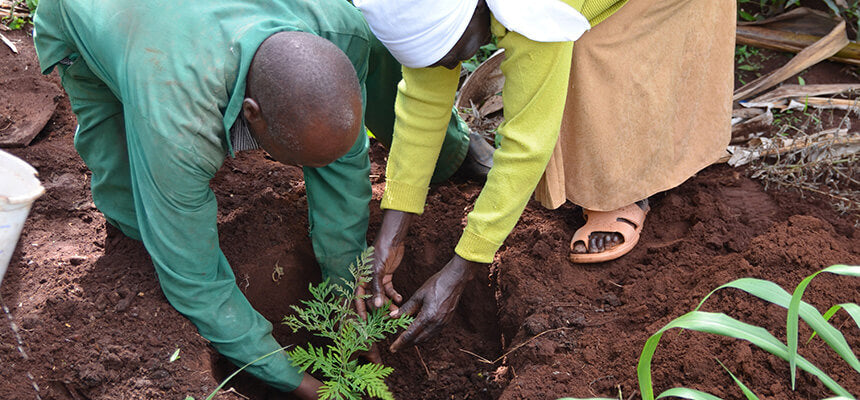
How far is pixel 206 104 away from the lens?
6.27 ft

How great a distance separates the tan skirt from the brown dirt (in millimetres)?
272

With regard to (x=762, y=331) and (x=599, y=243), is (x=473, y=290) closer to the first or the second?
(x=599, y=243)

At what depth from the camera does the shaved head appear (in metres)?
1.79

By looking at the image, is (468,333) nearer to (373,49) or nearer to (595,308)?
(595,308)

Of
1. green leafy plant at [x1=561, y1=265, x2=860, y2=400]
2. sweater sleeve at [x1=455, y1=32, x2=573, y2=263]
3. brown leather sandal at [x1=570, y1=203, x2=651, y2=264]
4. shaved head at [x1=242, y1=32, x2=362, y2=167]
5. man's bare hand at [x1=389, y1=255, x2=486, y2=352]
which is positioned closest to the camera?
green leafy plant at [x1=561, y1=265, x2=860, y2=400]

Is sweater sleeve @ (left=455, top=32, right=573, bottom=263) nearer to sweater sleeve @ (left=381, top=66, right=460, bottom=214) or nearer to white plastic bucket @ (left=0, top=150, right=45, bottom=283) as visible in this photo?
sweater sleeve @ (left=381, top=66, right=460, bottom=214)

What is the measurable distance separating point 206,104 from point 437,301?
0.96 m

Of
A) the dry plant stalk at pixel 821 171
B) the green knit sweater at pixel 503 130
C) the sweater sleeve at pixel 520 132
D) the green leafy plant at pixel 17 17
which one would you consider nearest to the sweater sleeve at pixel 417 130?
the green knit sweater at pixel 503 130

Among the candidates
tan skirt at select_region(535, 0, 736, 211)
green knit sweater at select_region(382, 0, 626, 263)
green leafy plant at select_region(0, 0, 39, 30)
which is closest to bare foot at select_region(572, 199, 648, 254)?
tan skirt at select_region(535, 0, 736, 211)

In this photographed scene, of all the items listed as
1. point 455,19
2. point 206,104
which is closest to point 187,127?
point 206,104

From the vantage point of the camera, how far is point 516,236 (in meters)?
2.97

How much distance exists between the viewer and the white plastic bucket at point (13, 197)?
170 cm

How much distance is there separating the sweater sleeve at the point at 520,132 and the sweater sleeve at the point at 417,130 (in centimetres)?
31

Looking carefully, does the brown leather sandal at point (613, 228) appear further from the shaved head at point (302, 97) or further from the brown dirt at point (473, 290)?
the shaved head at point (302, 97)
